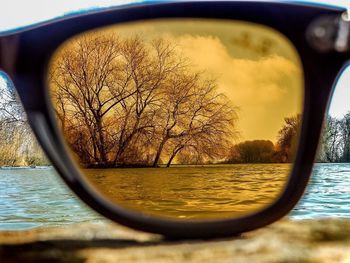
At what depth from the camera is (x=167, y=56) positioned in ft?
2.38

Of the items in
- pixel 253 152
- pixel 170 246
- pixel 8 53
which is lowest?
pixel 170 246

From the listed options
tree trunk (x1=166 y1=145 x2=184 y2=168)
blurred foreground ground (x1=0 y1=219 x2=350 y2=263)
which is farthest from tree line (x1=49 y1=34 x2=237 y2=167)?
blurred foreground ground (x1=0 y1=219 x2=350 y2=263)

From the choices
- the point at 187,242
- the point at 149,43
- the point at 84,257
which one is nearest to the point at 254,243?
the point at 187,242

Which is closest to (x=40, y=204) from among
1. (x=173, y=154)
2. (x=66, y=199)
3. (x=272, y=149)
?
(x=66, y=199)

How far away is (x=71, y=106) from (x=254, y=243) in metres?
0.31

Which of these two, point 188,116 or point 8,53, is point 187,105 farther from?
point 8,53

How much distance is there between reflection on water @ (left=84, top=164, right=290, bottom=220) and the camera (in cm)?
71

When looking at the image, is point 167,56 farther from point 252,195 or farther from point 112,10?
point 252,195

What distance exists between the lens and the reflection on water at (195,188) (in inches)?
27.8

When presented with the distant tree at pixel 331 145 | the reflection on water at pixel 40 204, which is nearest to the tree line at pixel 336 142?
the distant tree at pixel 331 145

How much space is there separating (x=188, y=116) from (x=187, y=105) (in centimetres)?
1

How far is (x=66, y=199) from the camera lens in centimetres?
80

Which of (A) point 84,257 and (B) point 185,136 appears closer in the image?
(A) point 84,257

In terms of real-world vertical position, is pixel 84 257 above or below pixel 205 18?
below
